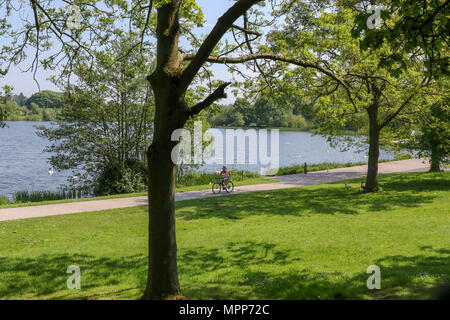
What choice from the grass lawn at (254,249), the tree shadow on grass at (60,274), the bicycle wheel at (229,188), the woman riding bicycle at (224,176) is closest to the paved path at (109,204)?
the bicycle wheel at (229,188)

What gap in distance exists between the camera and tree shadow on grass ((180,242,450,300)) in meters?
5.38

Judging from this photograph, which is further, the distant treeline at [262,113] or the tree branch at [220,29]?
the distant treeline at [262,113]

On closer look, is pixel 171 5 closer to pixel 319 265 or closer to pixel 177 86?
pixel 177 86

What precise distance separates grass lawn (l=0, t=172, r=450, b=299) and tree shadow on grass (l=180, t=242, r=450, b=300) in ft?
0.05

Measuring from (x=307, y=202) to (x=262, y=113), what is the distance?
42.5m

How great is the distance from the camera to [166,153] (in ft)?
16.5

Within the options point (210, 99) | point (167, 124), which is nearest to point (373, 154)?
point (210, 99)

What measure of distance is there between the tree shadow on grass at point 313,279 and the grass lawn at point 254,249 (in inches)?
0.6

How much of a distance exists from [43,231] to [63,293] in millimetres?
5750

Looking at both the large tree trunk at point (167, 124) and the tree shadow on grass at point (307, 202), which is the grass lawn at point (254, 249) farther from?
the large tree trunk at point (167, 124)

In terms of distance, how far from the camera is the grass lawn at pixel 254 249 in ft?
19.6

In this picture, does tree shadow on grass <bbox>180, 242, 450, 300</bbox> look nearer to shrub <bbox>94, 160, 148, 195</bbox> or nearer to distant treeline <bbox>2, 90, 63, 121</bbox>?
distant treeline <bbox>2, 90, 63, 121</bbox>

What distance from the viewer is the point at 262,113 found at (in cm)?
5725

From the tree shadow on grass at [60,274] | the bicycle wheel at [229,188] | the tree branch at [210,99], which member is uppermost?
the tree branch at [210,99]
